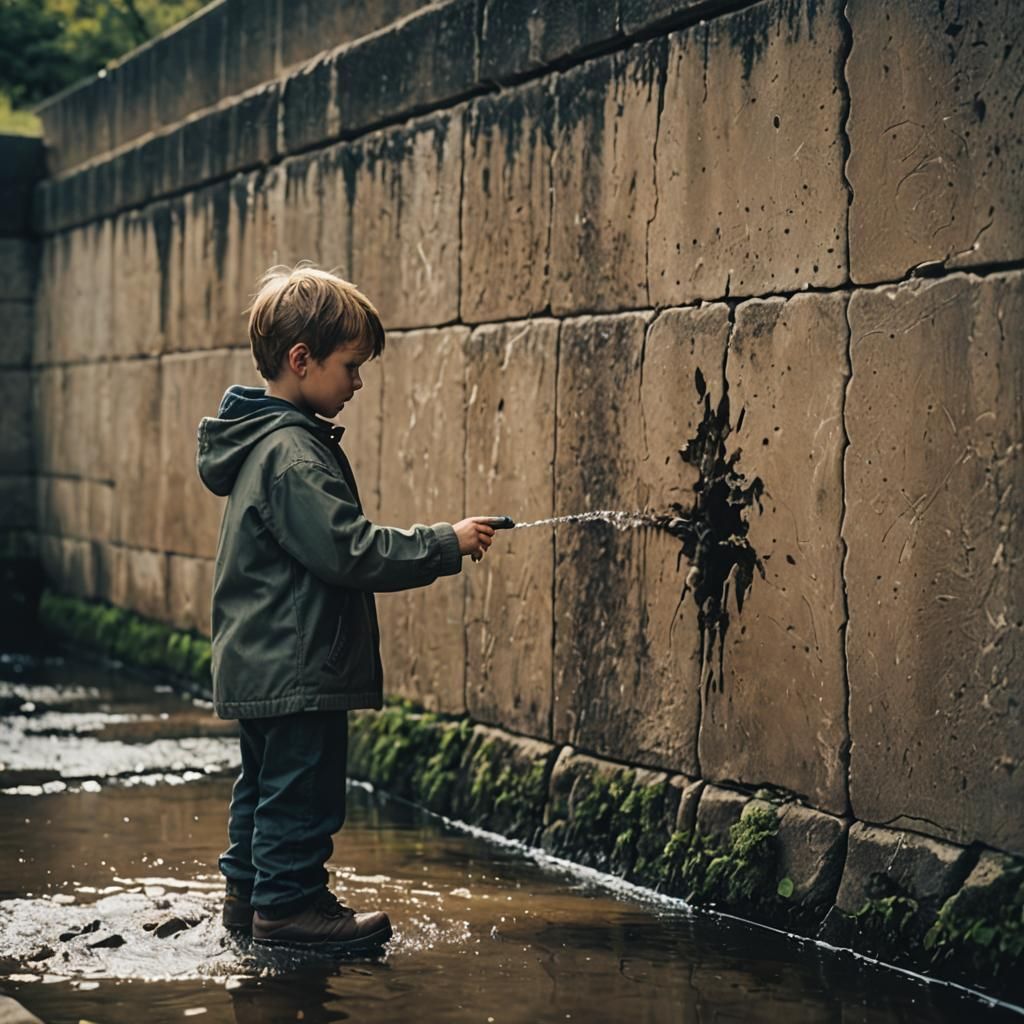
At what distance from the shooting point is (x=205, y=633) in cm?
1000

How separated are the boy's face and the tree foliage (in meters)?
12.7

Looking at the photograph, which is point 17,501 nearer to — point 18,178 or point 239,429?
point 18,178

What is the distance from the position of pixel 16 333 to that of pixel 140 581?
3311mm

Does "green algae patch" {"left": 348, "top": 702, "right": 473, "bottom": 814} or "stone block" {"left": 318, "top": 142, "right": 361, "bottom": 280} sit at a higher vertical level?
"stone block" {"left": 318, "top": 142, "right": 361, "bottom": 280}

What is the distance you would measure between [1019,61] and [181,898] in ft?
10.4

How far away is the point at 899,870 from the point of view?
15.5 feet

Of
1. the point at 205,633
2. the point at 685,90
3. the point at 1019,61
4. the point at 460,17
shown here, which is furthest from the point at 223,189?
the point at 1019,61

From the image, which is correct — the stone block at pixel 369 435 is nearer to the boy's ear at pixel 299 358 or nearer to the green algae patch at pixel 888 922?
the boy's ear at pixel 299 358

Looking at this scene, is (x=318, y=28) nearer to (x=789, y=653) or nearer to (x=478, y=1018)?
(x=789, y=653)

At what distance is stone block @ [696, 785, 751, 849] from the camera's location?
5352mm

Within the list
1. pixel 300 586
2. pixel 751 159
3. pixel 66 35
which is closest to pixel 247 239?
pixel 751 159

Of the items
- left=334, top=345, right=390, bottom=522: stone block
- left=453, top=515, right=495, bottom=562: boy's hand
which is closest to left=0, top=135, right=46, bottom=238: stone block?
left=334, top=345, right=390, bottom=522: stone block

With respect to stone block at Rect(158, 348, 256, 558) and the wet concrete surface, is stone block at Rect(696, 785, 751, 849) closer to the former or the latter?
the wet concrete surface

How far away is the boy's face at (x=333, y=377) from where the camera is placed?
4.85 m
